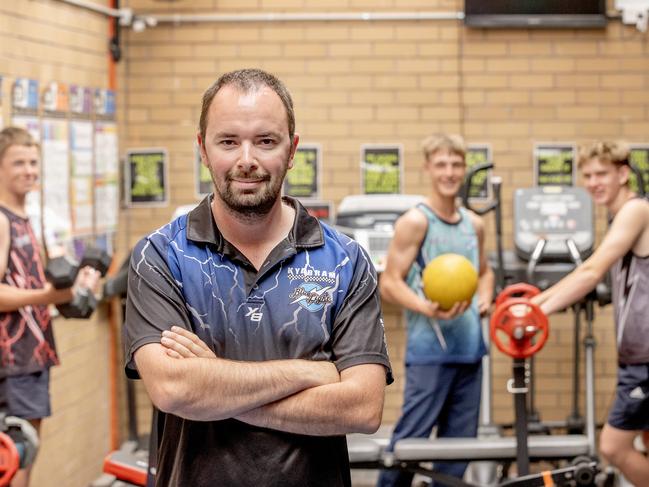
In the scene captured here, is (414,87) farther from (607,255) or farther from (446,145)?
(607,255)

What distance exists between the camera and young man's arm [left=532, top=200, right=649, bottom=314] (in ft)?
13.7

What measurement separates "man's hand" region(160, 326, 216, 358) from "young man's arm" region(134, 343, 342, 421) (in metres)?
0.01

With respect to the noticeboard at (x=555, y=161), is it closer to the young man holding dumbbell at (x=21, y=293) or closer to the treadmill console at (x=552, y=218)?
the treadmill console at (x=552, y=218)

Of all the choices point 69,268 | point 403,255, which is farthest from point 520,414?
point 69,268

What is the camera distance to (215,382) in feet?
6.62

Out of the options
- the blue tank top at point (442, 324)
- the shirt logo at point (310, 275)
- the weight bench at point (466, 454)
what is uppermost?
the shirt logo at point (310, 275)

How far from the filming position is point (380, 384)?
7.13 ft

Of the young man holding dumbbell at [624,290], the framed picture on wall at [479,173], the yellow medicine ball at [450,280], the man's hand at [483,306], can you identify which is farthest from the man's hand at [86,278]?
the framed picture on wall at [479,173]

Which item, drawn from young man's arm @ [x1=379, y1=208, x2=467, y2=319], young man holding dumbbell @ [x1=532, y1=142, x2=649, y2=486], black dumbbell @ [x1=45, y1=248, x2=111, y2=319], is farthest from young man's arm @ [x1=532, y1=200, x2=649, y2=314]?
black dumbbell @ [x1=45, y1=248, x2=111, y2=319]

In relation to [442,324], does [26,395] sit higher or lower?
lower

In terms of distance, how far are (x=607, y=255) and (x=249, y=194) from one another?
249cm

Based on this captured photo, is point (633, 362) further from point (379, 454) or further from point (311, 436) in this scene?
point (311, 436)

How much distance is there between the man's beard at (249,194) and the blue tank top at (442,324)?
2.40m

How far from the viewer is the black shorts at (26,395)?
400 cm
